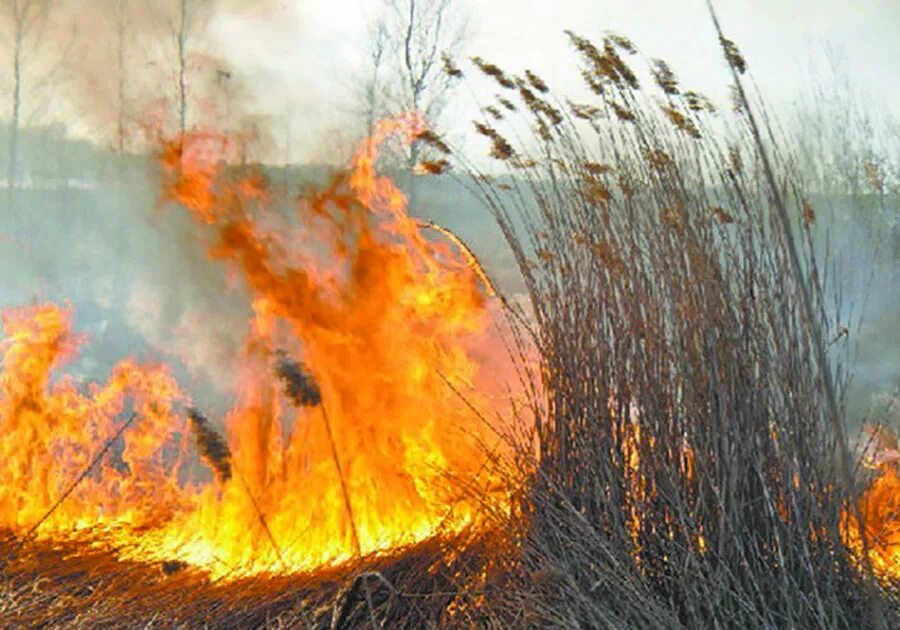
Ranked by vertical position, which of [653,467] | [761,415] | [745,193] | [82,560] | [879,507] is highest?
[745,193]

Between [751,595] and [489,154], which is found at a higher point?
[489,154]

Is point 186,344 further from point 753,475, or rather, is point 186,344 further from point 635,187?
point 753,475

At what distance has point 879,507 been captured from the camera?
372 cm

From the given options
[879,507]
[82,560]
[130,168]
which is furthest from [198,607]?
[130,168]

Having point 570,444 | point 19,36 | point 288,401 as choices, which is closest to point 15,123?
point 19,36

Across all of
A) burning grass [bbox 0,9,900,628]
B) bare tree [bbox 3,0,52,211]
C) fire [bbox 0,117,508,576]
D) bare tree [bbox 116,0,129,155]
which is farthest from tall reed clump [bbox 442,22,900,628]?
bare tree [bbox 3,0,52,211]

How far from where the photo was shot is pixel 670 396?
2.44m

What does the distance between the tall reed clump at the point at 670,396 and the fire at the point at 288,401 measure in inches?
41.8

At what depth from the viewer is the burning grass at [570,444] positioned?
231 centimetres

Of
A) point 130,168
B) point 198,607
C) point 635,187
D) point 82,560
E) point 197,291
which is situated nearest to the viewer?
point 635,187

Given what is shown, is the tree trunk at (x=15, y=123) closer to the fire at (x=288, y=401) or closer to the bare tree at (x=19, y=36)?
the bare tree at (x=19, y=36)

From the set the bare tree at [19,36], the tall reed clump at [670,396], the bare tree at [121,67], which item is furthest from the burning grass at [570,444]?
the bare tree at [19,36]

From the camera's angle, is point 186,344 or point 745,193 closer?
point 745,193

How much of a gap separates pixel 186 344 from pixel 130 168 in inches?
44.0
